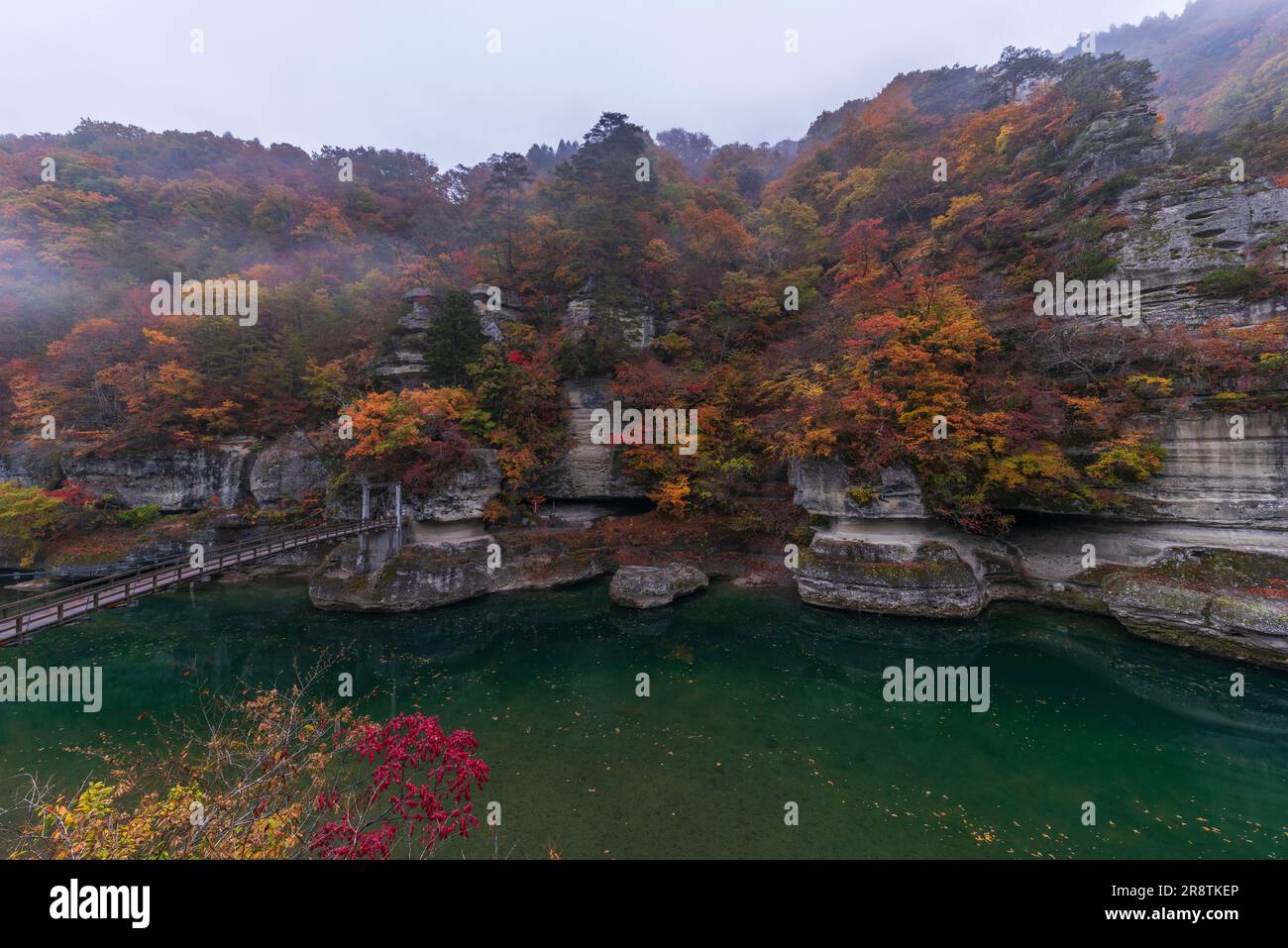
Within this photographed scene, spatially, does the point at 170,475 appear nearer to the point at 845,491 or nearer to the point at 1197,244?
the point at 845,491

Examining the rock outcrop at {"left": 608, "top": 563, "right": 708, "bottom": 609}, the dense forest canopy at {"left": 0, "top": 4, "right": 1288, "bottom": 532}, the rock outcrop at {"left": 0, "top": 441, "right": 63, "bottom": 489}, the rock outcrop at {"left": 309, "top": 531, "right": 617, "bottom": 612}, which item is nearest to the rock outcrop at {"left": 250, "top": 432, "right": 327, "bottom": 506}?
the dense forest canopy at {"left": 0, "top": 4, "right": 1288, "bottom": 532}

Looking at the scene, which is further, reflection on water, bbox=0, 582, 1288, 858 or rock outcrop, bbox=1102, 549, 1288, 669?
rock outcrop, bbox=1102, 549, 1288, 669

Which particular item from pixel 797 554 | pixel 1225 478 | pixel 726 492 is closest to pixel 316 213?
pixel 726 492

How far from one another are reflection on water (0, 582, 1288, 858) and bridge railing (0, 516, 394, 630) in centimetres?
229

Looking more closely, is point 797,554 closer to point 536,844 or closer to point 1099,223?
point 536,844

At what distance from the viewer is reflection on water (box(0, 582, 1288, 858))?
257 inches

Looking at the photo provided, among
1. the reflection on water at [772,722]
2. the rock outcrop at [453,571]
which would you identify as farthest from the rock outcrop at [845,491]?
the rock outcrop at [453,571]

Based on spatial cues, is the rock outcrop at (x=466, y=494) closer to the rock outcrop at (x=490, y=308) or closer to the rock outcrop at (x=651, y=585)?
the rock outcrop at (x=651, y=585)

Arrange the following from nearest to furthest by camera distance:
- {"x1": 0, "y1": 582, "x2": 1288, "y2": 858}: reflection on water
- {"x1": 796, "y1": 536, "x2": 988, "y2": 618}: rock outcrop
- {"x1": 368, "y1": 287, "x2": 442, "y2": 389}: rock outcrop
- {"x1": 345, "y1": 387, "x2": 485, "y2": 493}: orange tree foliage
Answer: {"x1": 0, "y1": 582, "x2": 1288, "y2": 858}: reflection on water, {"x1": 796, "y1": 536, "x2": 988, "y2": 618}: rock outcrop, {"x1": 345, "y1": 387, "x2": 485, "y2": 493}: orange tree foliage, {"x1": 368, "y1": 287, "x2": 442, "y2": 389}: rock outcrop

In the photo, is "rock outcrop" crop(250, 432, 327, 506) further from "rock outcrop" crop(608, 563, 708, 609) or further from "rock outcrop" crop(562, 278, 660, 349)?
"rock outcrop" crop(608, 563, 708, 609)

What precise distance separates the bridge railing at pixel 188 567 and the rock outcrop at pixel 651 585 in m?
9.34

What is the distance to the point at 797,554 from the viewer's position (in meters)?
17.0
